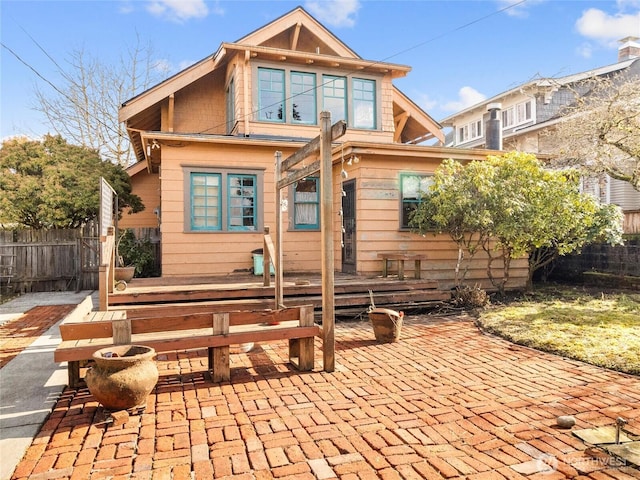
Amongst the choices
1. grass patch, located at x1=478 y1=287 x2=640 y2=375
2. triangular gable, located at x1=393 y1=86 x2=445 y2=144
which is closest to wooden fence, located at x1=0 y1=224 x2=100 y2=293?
triangular gable, located at x1=393 y1=86 x2=445 y2=144

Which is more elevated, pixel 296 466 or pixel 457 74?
pixel 457 74

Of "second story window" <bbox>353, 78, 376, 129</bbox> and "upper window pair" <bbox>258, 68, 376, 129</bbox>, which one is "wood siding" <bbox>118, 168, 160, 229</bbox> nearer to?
"upper window pair" <bbox>258, 68, 376, 129</bbox>

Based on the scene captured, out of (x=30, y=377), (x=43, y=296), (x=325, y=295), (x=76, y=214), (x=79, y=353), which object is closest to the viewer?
(x=79, y=353)

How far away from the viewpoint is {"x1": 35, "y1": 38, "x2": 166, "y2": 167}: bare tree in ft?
71.5

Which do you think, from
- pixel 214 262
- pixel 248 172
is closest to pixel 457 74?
pixel 248 172

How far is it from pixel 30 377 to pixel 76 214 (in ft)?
27.6

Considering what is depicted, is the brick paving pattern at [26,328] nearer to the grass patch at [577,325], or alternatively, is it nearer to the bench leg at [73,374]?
the bench leg at [73,374]

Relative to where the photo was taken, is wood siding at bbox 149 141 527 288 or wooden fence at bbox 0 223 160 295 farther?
wooden fence at bbox 0 223 160 295

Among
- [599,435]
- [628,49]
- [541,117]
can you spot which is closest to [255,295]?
[599,435]

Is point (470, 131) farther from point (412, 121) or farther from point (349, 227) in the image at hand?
point (349, 227)

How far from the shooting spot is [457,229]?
921 centimetres

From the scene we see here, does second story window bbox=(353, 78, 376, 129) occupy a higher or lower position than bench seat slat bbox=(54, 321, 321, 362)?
higher

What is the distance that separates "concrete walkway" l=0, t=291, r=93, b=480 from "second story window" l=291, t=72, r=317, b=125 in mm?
8069

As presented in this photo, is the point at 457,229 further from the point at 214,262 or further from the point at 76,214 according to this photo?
the point at 76,214
